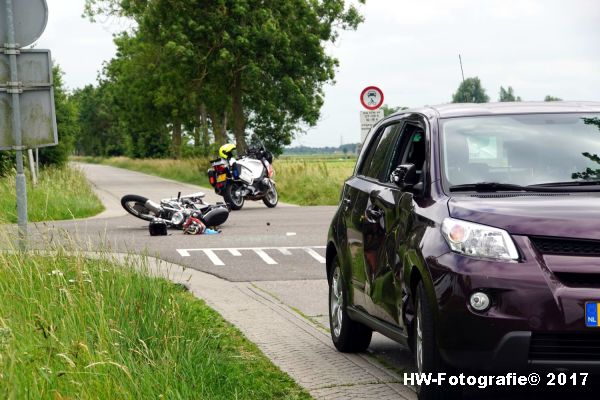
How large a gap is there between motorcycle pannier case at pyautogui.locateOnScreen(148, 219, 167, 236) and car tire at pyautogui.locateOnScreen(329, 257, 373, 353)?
38.1 feet

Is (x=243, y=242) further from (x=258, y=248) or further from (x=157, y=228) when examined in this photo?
(x=157, y=228)

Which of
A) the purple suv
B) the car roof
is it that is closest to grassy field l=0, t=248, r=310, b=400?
the purple suv

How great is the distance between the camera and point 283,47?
172 feet

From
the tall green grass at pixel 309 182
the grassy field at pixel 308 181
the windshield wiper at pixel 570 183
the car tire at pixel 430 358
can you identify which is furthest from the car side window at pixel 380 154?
the grassy field at pixel 308 181

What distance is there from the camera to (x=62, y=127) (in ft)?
156

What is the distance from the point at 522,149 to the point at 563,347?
5.49 feet

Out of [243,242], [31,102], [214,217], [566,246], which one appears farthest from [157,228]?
[566,246]

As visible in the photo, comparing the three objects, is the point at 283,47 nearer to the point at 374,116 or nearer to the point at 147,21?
the point at 147,21

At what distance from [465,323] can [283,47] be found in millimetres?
46708

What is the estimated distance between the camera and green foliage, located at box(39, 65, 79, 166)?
150ft

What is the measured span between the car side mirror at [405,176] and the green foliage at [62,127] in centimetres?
3931

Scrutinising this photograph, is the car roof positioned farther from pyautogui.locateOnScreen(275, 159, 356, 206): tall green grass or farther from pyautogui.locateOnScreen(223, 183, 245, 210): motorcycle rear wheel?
pyautogui.locateOnScreen(275, 159, 356, 206): tall green grass

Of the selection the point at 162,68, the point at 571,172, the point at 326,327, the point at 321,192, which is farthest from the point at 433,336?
the point at 162,68

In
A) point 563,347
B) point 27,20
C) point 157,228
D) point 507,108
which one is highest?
point 27,20
